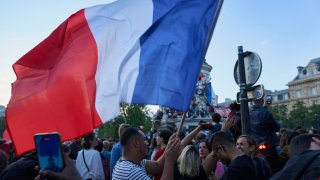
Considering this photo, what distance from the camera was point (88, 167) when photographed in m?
6.88

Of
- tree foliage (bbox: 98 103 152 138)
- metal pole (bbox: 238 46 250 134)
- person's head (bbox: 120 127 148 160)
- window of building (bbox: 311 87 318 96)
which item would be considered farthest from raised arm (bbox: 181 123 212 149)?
window of building (bbox: 311 87 318 96)

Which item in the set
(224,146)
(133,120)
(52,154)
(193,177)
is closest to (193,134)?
(224,146)

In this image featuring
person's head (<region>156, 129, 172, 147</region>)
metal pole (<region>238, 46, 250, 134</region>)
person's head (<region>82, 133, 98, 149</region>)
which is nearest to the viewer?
person's head (<region>156, 129, 172, 147</region>)

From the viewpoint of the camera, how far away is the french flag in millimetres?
3986

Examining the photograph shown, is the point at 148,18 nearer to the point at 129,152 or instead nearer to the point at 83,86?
the point at 83,86

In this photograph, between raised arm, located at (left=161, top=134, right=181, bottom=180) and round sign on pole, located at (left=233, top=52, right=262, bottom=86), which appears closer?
raised arm, located at (left=161, top=134, right=181, bottom=180)

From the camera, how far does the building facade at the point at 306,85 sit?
3619 inches

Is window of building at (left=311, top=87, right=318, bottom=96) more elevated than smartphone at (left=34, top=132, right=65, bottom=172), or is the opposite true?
window of building at (left=311, top=87, right=318, bottom=96)

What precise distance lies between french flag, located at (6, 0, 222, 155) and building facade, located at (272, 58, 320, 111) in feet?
308

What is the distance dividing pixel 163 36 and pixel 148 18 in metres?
0.32

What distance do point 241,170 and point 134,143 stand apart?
1191 mm

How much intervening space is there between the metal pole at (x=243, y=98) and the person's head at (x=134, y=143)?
285 cm

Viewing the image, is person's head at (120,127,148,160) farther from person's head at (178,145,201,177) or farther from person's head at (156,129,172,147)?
person's head at (156,129,172,147)

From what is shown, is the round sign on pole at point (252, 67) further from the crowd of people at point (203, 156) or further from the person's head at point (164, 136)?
the person's head at point (164, 136)
